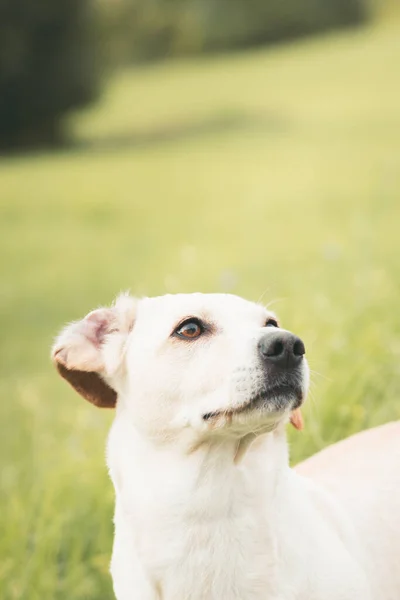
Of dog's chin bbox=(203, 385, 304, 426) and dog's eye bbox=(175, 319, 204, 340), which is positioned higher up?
dog's eye bbox=(175, 319, 204, 340)

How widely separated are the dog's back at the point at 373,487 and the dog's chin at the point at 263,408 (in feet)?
1.44

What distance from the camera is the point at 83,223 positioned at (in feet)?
27.1

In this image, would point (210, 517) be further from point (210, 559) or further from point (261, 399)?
point (261, 399)

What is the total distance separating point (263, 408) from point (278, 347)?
126 millimetres

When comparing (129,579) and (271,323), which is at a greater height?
(271,323)

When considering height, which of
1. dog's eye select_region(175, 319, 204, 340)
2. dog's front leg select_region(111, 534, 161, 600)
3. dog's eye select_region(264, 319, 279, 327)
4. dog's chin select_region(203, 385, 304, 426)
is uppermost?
dog's eye select_region(175, 319, 204, 340)

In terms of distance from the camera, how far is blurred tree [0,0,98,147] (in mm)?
10031

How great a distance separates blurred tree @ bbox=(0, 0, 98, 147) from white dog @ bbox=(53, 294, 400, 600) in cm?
863

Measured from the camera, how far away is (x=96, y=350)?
2045 millimetres

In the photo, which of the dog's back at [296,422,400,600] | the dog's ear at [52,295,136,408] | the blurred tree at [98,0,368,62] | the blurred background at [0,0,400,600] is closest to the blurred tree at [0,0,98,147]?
the blurred background at [0,0,400,600]

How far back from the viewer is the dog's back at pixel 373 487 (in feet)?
6.77

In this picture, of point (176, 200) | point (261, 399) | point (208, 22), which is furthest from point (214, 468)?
point (208, 22)

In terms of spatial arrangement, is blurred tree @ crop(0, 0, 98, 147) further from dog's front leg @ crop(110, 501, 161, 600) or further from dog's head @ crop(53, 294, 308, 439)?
dog's front leg @ crop(110, 501, 161, 600)

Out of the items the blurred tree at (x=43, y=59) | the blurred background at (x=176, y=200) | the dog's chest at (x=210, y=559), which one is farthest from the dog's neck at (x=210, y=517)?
the blurred tree at (x=43, y=59)
